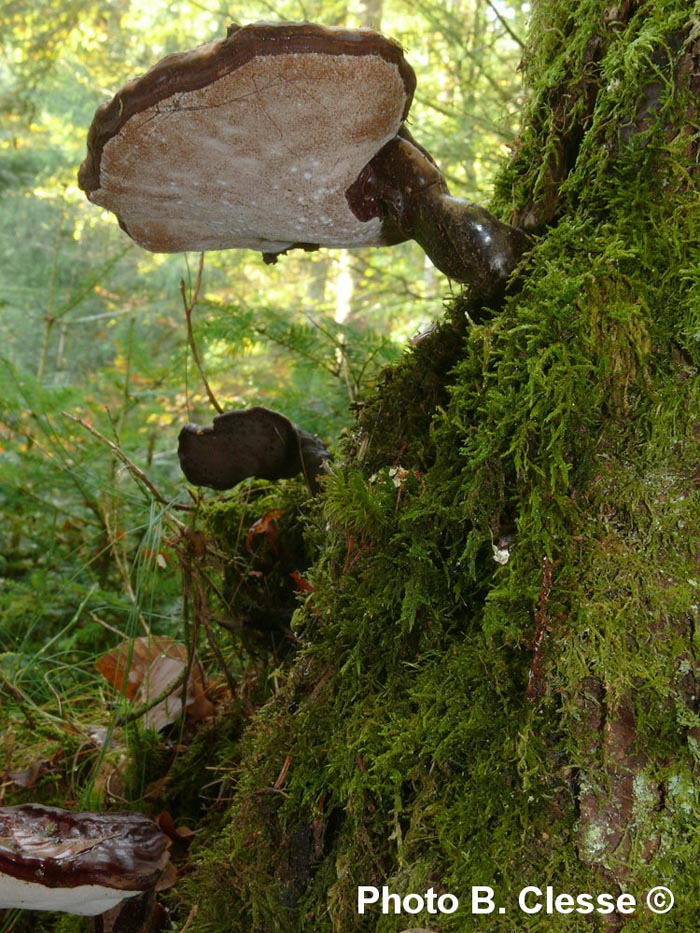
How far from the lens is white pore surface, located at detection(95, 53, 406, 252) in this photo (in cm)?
138

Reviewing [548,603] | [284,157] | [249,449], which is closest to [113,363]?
[249,449]

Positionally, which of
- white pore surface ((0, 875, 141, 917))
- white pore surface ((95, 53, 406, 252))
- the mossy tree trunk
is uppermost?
white pore surface ((95, 53, 406, 252))

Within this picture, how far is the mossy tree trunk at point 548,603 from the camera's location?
142 cm

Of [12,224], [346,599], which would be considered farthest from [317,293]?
[346,599]

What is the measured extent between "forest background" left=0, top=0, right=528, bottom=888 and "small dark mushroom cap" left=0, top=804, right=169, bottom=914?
36 centimetres

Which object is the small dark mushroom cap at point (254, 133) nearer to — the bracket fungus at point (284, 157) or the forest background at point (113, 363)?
the bracket fungus at point (284, 157)

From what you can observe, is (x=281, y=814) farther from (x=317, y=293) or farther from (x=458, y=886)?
(x=317, y=293)

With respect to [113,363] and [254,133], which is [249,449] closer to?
[254,133]

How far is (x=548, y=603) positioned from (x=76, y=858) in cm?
124

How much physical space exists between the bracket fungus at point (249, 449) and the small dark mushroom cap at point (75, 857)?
1213 millimetres

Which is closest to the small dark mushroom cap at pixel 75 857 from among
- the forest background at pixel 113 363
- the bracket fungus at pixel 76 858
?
the bracket fungus at pixel 76 858

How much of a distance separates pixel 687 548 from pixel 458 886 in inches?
33.5

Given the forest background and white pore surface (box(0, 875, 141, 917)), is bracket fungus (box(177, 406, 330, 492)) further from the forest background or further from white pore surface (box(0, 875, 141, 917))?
white pore surface (box(0, 875, 141, 917))

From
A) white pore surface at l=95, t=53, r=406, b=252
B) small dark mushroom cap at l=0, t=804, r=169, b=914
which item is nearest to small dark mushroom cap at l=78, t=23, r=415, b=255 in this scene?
white pore surface at l=95, t=53, r=406, b=252
